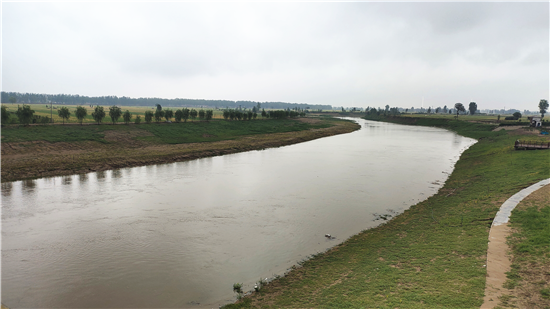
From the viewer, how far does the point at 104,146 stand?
151 ft

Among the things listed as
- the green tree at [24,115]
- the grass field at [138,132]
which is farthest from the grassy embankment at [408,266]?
the green tree at [24,115]

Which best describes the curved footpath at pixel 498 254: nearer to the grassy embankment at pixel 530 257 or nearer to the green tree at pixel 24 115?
the grassy embankment at pixel 530 257

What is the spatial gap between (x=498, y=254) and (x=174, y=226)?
17573 millimetres

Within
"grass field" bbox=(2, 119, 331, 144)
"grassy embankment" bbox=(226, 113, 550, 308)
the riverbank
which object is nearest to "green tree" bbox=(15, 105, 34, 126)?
"grass field" bbox=(2, 119, 331, 144)

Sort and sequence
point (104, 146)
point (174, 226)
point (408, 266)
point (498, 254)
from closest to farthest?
point (498, 254) < point (408, 266) < point (174, 226) < point (104, 146)

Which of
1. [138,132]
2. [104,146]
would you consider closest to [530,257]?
[104,146]

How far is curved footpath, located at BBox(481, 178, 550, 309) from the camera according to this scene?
9500mm

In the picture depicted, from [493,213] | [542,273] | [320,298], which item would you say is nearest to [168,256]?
[320,298]

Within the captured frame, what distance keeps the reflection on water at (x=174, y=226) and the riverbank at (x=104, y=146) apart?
4.00m

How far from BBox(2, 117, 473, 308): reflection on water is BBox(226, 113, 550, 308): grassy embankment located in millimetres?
1515

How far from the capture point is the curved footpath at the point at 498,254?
950 cm

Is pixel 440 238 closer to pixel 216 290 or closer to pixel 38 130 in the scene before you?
pixel 216 290

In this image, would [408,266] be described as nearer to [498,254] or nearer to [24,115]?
[498,254]

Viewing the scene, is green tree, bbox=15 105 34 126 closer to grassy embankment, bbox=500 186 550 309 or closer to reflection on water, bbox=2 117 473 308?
reflection on water, bbox=2 117 473 308
